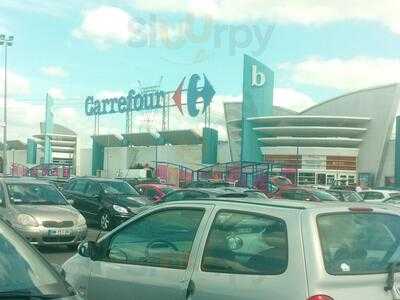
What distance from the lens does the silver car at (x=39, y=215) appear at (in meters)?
12.5

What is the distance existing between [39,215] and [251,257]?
8905mm

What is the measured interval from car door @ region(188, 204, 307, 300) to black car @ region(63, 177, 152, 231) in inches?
497

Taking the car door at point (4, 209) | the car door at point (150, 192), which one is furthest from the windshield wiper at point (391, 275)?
the car door at point (150, 192)

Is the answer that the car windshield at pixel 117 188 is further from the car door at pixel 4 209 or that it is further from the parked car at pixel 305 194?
the parked car at pixel 305 194

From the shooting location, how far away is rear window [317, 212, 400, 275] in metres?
4.14

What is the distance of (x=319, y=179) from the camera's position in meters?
84.0

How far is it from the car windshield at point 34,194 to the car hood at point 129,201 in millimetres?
3931

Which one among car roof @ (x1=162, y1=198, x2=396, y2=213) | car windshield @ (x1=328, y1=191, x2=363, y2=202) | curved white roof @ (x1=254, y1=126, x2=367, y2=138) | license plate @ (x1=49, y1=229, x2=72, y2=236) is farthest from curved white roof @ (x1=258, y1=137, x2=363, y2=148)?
car roof @ (x1=162, y1=198, x2=396, y2=213)

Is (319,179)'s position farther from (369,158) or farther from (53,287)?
(53,287)

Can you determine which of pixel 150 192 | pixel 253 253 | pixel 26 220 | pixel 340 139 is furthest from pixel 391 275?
pixel 340 139

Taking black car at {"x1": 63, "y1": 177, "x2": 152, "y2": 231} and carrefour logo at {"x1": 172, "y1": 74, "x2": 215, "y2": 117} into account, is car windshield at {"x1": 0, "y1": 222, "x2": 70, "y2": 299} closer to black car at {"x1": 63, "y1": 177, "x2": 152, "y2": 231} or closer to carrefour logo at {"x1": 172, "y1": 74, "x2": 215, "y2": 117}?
black car at {"x1": 63, "y1": 177, "x2": 152, "y2": 231}

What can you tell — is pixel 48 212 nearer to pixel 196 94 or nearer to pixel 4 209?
pixel 4 209

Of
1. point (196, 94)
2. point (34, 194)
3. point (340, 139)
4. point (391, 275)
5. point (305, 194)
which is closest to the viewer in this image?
point (391, 275)

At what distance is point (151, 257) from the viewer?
16.8 feet
